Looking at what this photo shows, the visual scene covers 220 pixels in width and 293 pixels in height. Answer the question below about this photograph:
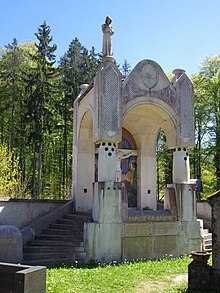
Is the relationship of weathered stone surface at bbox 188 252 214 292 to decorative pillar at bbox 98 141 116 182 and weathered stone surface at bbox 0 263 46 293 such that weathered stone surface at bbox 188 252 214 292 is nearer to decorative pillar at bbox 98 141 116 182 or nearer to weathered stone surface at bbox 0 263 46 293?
weathered stone surface at bbox 0 263 46 293

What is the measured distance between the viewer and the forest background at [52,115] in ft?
84.9

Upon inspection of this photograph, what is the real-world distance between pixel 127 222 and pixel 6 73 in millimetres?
21658

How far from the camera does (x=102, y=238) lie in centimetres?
1159

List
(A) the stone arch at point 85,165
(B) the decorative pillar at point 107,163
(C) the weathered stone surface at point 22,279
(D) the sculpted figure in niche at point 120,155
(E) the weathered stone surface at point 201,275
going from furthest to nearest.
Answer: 1. (D) the sculpted figure in niche at point 120,155
2. (A) the stone arch at point 85,165
3. (B) the decorative pillar at point 107,163
4. (E) the weathered stone surface at point 201,275
5. (C) the weathered stone surface at point 22,279

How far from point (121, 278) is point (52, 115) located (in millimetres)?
21331

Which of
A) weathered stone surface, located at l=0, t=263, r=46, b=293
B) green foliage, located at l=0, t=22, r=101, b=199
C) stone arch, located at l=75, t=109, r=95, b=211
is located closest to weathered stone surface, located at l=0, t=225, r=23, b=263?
weathered stone surface, located at l=0, t=263, r=46, b=293

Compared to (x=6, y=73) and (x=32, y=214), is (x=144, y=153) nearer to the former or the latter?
(x=32, y=214)

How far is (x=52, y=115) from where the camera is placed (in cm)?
2878

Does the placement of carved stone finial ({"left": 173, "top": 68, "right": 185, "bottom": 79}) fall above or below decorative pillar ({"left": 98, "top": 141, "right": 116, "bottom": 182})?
above

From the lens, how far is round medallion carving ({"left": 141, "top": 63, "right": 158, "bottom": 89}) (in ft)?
43.8

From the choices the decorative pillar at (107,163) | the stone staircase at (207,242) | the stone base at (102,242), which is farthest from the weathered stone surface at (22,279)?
the stone staircase at (207,242)

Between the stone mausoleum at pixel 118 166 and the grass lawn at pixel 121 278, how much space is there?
108 centimetres

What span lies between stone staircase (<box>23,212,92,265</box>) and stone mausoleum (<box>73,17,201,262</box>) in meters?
0.52

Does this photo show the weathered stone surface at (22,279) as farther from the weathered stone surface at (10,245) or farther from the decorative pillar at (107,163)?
the decorative pillar at (107,163)
